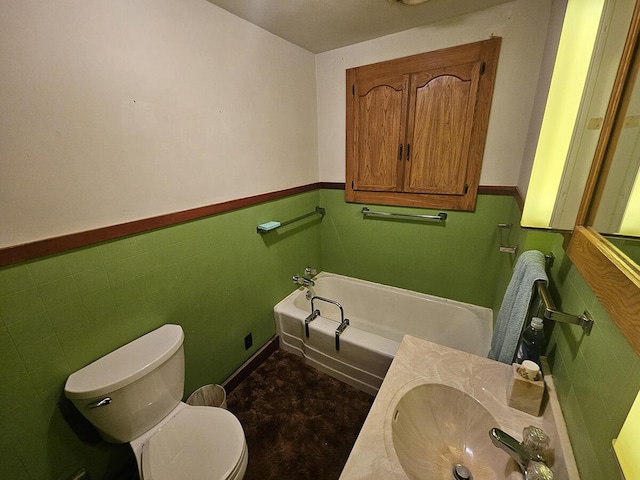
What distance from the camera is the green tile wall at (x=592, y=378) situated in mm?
490

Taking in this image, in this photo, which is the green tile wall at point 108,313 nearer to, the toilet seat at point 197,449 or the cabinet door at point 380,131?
the toilet seat at point 197,449

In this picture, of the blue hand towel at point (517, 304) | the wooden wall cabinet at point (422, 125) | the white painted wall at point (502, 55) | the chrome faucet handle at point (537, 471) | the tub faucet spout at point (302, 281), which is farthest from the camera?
the tub faucet spout at point (302, 281)

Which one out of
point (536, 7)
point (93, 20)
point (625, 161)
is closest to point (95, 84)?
point (93, 20)

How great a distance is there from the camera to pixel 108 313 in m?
1.09

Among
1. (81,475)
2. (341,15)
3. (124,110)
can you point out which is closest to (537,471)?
(81,475)

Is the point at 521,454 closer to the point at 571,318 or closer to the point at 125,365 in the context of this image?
the point at 571,318

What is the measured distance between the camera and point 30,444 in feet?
3.06

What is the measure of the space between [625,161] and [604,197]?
9cm

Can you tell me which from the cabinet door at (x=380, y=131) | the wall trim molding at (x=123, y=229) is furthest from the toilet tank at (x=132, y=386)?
the cabinet door at (x=380, y=131)

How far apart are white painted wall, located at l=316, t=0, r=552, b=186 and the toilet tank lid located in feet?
6.62

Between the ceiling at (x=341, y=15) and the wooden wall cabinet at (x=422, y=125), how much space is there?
189mm

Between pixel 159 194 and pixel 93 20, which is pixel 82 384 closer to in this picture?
pixel 159 194

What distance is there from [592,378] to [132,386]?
1437 mm

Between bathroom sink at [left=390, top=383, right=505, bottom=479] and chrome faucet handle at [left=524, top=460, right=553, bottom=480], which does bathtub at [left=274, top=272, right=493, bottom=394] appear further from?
chrome faucet handle at [left=524, top=460, right=553, bottom=480]
